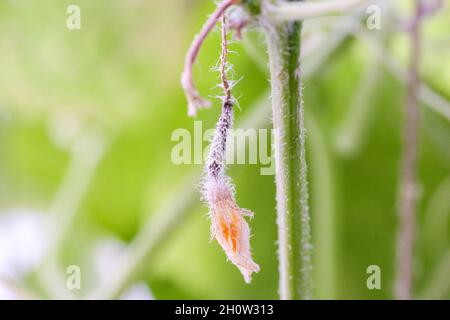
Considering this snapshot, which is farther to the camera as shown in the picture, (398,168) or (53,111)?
(53,111)

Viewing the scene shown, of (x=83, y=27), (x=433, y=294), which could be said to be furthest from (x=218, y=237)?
(x=83, y=27)

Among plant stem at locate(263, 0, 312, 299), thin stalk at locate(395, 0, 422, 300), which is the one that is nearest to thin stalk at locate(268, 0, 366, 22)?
plant stem at locate(263, 0, 312, 299)

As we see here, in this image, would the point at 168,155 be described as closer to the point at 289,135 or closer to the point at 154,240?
the point at 154,240

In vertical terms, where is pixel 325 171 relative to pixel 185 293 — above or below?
above

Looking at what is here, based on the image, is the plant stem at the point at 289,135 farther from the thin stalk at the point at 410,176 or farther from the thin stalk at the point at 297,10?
the thin stalk at the point at 410,176

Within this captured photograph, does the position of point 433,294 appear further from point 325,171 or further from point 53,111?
point 53,111

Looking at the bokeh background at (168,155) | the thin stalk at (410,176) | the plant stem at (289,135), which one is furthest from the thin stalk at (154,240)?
the plant stem at (289,135)
